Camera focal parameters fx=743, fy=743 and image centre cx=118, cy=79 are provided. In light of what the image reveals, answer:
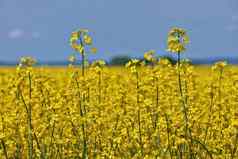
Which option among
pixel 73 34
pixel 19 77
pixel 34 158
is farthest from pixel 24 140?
pixel 73 34

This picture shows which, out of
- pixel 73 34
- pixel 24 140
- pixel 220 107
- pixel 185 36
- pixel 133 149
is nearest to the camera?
pixel 185 36

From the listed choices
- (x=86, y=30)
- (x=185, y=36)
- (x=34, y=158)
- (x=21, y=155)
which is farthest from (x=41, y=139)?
(x=185, y=36)

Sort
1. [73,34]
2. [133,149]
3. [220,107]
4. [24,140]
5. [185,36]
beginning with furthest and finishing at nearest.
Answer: [220,107], [24,140], [133,149], [73,34], [185,36]

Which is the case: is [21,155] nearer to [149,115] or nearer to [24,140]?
[24,140]

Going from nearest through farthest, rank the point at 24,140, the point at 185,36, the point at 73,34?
the point at 185,36
the point at 73,34
the point at 24,140

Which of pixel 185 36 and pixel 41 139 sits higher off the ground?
pixel 185 36

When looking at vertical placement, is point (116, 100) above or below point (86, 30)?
below

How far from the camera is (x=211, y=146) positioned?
6.01 m

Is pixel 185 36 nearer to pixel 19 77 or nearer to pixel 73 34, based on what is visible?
pixel 73 34

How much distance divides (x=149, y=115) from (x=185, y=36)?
1.12m

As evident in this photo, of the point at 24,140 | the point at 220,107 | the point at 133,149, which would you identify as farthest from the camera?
the point at 220,107

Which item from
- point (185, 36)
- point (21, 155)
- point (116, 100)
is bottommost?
point (21, 155)

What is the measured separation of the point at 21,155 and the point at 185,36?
224 cm

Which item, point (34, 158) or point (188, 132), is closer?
point (188, 132)
